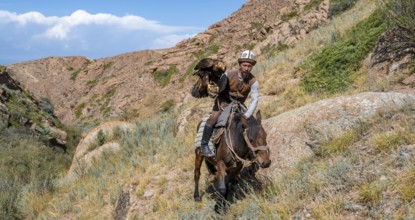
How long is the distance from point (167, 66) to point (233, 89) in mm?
32016

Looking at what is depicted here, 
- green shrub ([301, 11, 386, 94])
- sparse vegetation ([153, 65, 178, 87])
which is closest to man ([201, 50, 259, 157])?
green shrub ([301, 11, 386, 94])

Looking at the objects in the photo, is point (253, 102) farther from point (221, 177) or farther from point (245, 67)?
point (221, 177)

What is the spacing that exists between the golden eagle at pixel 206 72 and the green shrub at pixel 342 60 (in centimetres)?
495

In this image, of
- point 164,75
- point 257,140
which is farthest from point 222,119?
point 164,75

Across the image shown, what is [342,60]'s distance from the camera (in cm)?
1088

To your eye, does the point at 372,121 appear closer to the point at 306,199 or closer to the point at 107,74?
the point at 306,199

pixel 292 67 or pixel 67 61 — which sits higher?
pixel 67 61

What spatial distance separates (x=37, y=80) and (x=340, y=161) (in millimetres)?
59988

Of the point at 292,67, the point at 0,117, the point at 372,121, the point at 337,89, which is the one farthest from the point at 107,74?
the point at 372,121

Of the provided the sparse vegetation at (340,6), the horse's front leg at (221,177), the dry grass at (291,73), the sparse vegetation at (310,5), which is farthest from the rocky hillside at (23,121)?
the sparse vegetation at (310,5)

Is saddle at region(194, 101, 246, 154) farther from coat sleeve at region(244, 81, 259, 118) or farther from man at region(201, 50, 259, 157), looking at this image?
coat sleeve at region(244, 81, 259, 118)

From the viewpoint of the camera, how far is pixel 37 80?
5725cm

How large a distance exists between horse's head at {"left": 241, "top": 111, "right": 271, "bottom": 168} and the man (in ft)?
1.99

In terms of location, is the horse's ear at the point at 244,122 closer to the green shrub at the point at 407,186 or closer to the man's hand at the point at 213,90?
the man's hand at the point at 213,90
